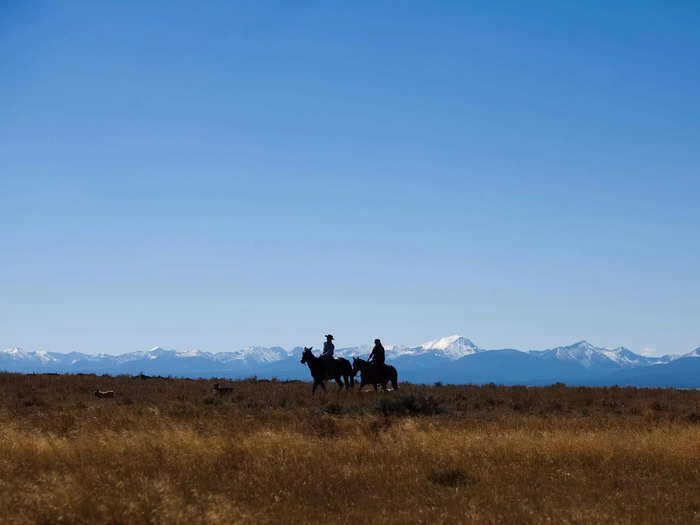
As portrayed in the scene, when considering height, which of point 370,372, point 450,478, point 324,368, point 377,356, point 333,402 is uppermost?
point 377,356

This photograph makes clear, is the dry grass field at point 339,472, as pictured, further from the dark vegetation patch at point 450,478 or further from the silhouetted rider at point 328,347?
the silhouetted rider at point 328,347

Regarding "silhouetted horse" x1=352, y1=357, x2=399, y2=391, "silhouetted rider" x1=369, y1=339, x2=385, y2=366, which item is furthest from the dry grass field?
"silhouetted rider" x1=369, y1=339, x2=385, y2=366

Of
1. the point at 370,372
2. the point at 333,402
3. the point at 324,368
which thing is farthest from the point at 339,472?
the point at 370,372

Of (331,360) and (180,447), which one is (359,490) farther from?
(331,360)

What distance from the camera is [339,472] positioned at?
12.1 m

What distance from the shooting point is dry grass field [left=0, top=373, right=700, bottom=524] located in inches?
364

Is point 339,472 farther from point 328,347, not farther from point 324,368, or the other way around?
point 328,347

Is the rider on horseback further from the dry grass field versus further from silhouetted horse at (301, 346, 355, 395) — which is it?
the dry grass field

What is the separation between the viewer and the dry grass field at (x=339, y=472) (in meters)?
9.24

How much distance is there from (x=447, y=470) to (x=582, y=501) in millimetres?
2510

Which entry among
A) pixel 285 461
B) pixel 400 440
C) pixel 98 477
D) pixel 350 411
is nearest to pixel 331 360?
pixel 350 411

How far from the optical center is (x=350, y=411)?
23.7m

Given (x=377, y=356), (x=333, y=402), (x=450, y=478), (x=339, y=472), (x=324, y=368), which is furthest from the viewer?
(x=377, y=356)

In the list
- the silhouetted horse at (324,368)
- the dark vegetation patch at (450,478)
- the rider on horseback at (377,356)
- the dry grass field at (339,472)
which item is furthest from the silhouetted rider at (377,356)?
the dark vegetation patch at (450,478)
